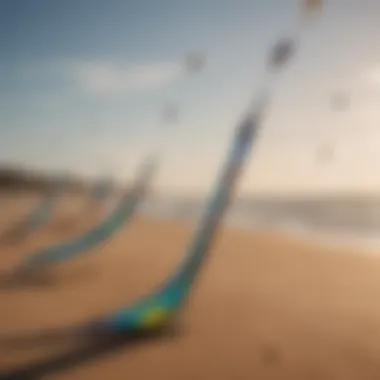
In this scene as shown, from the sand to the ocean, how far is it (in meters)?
0.03

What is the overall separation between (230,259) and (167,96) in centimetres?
37

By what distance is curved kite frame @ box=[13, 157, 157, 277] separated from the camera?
1414 millimetres

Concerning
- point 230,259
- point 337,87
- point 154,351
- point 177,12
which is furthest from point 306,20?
point 154,351

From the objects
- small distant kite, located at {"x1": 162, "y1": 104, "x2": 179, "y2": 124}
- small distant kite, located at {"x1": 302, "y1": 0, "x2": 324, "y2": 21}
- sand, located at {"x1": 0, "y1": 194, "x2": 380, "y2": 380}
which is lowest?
sand, located at {"x1": 0, "y1": 194, "x2": 380, "y2": 380}

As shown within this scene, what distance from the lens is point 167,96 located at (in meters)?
1.46

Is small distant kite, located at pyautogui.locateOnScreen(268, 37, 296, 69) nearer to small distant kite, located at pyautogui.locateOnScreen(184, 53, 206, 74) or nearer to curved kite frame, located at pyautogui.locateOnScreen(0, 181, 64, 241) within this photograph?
small distant kite, located at pyautogui.locateOnScreen(184, 53, 206, 74)

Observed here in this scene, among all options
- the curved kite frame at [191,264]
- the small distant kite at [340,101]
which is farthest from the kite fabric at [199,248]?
the small distant kite at [340,101]

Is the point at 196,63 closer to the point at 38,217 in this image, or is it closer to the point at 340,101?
the point at 340,101

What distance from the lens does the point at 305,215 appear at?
1.51 m

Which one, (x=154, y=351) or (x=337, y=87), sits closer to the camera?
(x=154, y=351)

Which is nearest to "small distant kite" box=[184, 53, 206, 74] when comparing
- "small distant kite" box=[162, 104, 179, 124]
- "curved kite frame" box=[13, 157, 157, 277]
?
"small distant kite" box=[162, 104, 179, 124]

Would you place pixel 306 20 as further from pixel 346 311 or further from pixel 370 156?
pixel 346 311

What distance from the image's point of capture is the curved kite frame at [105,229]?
1.41m

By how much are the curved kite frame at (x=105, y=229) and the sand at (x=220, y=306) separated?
0.06 ft
